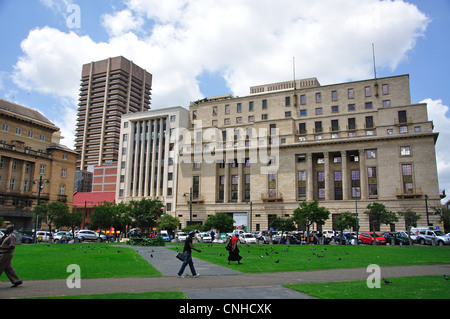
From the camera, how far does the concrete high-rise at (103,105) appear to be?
13550cm

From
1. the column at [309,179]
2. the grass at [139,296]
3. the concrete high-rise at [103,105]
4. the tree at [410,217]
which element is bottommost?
the grass at [139,296]

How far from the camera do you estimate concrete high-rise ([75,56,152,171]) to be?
13550cm

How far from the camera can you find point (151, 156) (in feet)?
273

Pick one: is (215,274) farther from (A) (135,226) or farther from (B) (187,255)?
(A) (135,226)

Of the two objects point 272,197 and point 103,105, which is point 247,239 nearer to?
point 272,197

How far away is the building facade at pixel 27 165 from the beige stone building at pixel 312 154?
80.8 feet

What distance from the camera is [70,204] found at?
74000mm

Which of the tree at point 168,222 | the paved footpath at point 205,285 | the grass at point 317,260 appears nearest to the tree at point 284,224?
the grass at point 317,260

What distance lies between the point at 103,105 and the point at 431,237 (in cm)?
12758

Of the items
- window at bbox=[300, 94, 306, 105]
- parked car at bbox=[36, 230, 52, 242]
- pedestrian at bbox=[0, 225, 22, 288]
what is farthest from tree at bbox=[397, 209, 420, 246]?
pedestrian at bbox=[0, 225, 22, 288]

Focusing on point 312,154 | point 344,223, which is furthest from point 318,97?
point 344,223

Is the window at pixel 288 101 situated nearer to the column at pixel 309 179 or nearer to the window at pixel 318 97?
the window at pixel 318 97

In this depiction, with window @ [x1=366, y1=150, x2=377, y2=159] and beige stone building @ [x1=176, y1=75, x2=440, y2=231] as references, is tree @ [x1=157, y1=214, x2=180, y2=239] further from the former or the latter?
window @ [x1=366, y1=150, x2=377, y2=159]
